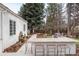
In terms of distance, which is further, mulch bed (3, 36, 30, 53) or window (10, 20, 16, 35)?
window (10, 20, 16, 35)

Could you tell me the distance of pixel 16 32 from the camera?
13.8 feet

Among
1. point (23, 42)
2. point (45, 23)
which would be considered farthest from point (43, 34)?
point (23, 42)

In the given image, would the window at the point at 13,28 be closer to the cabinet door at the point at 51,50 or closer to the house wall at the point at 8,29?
the house wall at the point at 8,29

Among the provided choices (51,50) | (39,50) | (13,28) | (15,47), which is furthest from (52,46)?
(13,28)

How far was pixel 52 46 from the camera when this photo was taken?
4012mm

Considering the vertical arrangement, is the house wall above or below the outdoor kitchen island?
above

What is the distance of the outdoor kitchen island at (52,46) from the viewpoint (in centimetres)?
401

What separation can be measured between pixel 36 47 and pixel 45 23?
62 cm

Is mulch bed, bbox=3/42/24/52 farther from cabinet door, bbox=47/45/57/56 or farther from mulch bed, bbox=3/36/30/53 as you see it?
cabinet door, bbox=47/45/57/56

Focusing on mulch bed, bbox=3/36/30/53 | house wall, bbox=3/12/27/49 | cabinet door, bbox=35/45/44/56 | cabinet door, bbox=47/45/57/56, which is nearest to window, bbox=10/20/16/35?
house wall, bbox=3/12/27/49

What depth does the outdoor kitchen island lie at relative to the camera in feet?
13.1

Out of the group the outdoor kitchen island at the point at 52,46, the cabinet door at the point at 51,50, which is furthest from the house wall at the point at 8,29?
the cabinet door at the point at 51,50

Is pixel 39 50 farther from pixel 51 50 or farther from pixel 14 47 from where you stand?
pixel 14 47

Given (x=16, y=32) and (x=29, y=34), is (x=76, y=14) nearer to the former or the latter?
(x=29, y=34)
